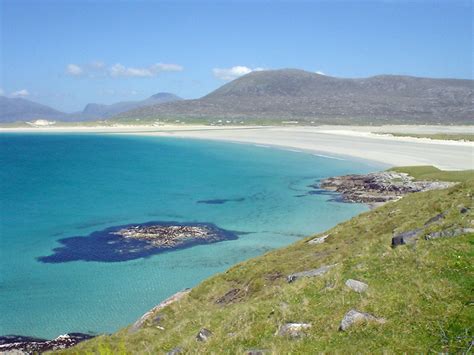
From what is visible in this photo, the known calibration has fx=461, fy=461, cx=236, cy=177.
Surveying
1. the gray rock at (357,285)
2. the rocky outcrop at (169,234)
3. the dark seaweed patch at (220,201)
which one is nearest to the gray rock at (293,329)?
the gray rock at (357,285)

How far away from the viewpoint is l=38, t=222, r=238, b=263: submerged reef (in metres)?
35.2

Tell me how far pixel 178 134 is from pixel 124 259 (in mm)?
150674

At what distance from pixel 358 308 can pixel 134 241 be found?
97.8ft

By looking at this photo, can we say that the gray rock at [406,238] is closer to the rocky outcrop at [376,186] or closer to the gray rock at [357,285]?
the gray rock at [357,285]

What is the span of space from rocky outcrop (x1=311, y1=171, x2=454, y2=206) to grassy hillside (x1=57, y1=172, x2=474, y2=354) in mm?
34415

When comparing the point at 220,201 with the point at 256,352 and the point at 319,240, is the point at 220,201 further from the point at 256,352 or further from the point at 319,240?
the point at 256,352

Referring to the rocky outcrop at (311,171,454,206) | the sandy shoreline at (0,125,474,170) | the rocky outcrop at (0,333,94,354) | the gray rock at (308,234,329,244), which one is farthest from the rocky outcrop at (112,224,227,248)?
the sandy shoreline at (0,125,474,170)

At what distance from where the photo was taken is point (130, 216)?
4922 centimetres

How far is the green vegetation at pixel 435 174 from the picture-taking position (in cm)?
5660

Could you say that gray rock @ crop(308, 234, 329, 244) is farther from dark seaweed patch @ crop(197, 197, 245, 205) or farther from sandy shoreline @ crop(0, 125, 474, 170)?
sandy shoreline @ crop(0, 125, 474, 170)

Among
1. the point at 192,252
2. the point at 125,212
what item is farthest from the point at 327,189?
the point at 192,252

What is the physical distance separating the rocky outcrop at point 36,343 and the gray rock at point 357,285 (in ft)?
44.2

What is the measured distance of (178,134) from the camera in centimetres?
18225

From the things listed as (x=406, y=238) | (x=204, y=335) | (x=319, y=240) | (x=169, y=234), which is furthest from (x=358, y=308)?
(x=169, y=234)
